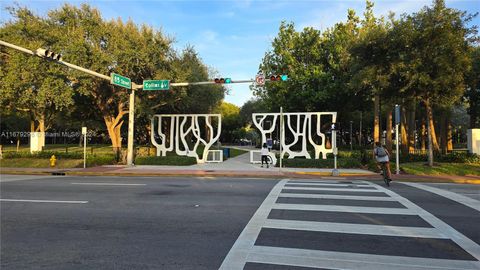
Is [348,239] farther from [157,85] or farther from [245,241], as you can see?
[157,85]

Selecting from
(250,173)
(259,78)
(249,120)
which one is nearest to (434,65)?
(259,78)

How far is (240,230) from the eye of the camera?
688 cm

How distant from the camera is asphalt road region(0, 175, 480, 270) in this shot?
17.1ft

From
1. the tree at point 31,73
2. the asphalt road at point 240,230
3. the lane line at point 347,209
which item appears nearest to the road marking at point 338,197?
the asphalt road at point 240,230

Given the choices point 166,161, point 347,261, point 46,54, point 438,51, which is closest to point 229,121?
point 166,161

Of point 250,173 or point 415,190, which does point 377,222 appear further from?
point 250,173

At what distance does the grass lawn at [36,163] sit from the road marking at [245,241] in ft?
57.2

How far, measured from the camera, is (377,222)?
7512mm

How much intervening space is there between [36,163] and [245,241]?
21.6 meters

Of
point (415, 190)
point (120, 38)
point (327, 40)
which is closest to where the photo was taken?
point (415, 190)

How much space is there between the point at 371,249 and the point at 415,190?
8.02 meters

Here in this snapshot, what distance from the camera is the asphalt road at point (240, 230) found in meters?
5.23

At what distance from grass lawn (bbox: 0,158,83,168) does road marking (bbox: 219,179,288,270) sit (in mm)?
17436

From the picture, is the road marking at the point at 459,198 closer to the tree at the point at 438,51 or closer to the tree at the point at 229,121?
the tree at the point at 438,51
